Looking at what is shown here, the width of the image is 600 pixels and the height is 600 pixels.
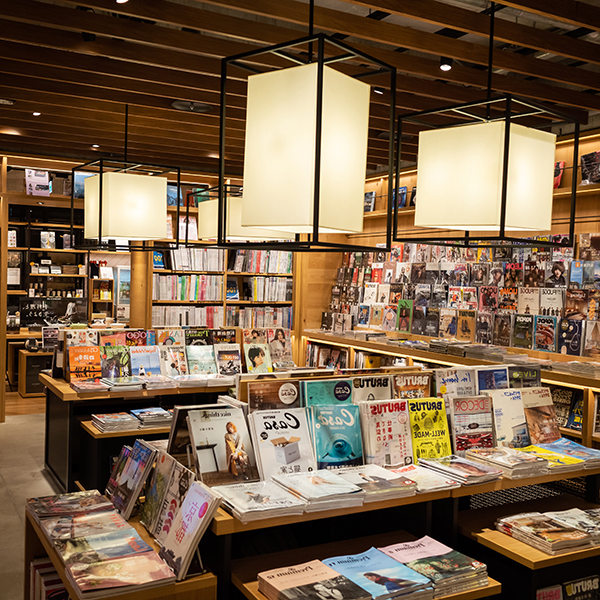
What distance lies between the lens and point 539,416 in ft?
10.6

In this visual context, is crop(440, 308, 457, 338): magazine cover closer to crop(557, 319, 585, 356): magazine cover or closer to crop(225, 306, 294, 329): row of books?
crop(557, 319, 585, 356): magazine cover

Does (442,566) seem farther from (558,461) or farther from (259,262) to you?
Result: (259,262)

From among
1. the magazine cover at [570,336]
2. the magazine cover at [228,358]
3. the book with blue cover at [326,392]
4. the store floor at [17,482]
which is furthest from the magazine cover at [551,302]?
the store floor at [17,482]

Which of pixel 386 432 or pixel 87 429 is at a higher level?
pixel 386 432

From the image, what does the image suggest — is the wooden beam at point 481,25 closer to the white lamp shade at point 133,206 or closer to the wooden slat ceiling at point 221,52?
the wooden slat ceiling at point 221,52

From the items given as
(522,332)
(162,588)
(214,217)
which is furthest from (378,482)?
(522,332)

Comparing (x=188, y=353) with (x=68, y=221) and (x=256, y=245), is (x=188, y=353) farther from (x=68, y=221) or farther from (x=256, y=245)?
(x=68, y=221)

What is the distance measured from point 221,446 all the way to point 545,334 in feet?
11.9

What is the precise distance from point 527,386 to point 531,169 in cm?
167

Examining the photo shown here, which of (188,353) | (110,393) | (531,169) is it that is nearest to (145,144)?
(188,353)

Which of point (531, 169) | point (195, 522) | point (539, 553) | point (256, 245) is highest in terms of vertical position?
point (531, 169)

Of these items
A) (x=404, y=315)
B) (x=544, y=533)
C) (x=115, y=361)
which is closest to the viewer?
Answer: (x=544, y=533)

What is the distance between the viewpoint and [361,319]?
7.37 m

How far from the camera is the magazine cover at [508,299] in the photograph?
5559 millimetres
